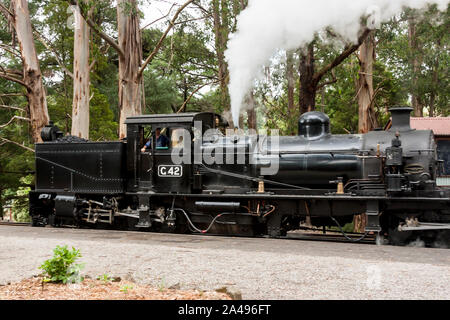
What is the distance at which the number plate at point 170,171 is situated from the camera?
9734 millimetres

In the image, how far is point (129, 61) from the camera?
1458cm

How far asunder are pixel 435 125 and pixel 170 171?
11.0 metres

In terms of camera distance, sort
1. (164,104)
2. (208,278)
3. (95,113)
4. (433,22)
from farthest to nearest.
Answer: (164,104) < (95,113) < (433,22) < (208,278)

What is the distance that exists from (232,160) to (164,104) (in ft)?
64.5

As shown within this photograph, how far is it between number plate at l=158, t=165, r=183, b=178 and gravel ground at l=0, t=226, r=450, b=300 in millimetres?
1937

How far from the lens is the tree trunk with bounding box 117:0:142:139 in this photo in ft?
47.0

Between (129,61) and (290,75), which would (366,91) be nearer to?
(290,75)

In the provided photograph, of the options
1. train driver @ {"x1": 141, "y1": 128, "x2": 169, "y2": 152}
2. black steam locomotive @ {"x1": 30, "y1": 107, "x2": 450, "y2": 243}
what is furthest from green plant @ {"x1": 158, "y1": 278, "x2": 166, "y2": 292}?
train driver @ {"x1": 141, "y1": 128, "x2": 169, "y2": 152}

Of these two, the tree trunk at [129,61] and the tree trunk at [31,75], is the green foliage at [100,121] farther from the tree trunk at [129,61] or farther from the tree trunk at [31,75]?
the tree trunk at [129,61]

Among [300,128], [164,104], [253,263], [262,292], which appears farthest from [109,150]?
[164,104]

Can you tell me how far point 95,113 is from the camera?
21203 millimetres

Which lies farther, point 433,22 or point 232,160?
point 433,22

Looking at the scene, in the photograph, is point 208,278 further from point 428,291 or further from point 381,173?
point 381,173

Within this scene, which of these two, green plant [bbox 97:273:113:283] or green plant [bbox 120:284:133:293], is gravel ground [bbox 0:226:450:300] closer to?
green plant [bbox 97:273:113:283]
